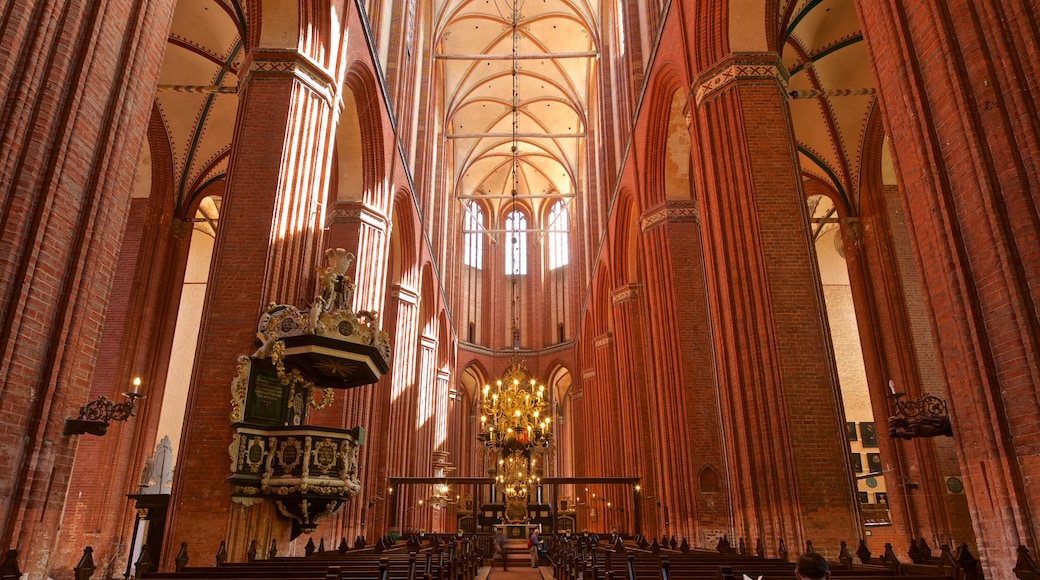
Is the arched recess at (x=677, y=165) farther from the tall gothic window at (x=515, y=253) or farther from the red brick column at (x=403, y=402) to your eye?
the tall gothic window at (x=515, y=253)

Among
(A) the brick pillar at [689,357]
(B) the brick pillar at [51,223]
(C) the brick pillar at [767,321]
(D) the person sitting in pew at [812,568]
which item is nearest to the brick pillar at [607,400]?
(A) the brick pillar at [689,357]

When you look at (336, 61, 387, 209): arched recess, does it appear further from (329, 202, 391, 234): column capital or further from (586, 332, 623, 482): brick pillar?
(586, 332, 623, 482): brick pillar

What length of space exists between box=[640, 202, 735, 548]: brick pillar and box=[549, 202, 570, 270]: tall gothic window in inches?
810

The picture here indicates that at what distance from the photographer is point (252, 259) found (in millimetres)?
8836

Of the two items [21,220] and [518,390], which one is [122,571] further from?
[21,220]

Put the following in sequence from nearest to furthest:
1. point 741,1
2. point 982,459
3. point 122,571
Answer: point 982,459, point 741,1, point 122,571

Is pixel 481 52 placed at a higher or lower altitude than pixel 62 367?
higher

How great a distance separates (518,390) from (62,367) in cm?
1294

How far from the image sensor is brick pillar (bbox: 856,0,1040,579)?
4492mm

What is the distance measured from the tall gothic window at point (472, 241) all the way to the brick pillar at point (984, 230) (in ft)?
99.2

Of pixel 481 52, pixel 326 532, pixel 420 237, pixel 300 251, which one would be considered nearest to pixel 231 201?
pixel 300 251

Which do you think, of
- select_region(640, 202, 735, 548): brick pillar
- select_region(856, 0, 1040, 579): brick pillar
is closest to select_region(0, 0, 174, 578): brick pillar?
select_region(856, 0, 1040, 579): brick pillar

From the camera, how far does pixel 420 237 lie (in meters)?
20.6

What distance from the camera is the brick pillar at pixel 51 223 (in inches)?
183
